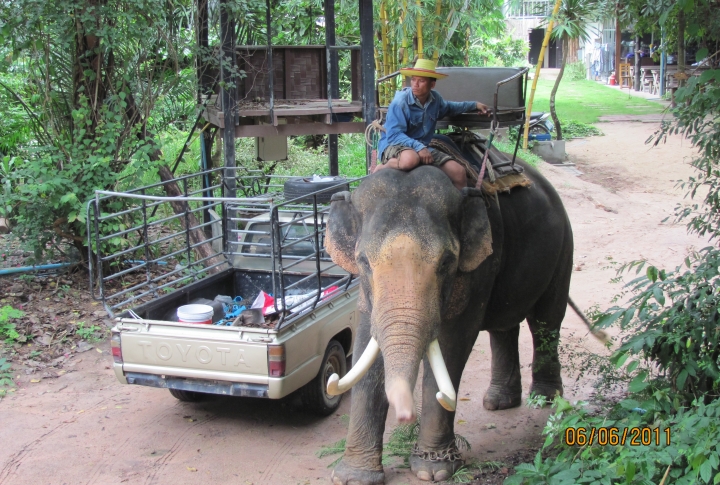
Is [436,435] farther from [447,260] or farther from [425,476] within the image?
[447,260]

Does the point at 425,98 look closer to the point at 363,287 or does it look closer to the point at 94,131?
the point at 363,287

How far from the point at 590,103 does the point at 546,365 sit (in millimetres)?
26385

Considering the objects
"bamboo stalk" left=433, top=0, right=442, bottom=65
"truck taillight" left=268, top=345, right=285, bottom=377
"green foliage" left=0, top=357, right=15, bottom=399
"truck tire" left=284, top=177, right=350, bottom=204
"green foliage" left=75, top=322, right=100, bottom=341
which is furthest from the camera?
"bamboo stalk" left=433, top=0, right=442, bottom=65

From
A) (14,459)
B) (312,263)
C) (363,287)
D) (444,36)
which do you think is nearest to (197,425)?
(14,459)

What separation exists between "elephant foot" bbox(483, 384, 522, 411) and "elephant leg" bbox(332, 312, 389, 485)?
181 centimetres

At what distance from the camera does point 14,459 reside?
570 cm

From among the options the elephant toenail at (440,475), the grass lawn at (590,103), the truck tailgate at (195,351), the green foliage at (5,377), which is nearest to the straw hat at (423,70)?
the truck tailgate at (195,351)

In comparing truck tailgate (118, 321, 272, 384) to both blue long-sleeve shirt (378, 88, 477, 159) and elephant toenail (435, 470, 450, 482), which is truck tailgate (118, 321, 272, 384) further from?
blue long-sleeve shirt (378, 88, 477, 159)

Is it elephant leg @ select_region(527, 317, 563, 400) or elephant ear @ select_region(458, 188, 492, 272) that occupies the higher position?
elephant ear @ select_region(458, 188, 492, 272)

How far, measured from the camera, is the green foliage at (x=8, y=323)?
7859mm

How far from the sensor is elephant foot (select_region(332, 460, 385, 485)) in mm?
4945

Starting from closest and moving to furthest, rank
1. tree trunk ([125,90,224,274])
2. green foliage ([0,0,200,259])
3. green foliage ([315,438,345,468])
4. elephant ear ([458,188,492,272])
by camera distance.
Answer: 1. elephant ear ([458,188,492,272])
2. green foliage ([315,438,345,468])
3. green foliage ([0,0,200,259])
4. tree trunk ([125,90,224,274])

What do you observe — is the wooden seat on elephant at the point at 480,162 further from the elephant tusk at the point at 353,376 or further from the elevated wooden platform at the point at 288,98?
the elevated wooden platform at the point at 288,98
